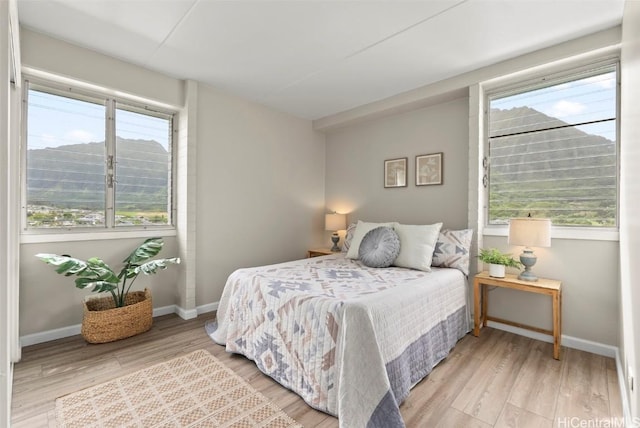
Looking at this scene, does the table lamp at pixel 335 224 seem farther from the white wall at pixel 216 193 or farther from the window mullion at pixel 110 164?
the window mullion at pixel 110 164

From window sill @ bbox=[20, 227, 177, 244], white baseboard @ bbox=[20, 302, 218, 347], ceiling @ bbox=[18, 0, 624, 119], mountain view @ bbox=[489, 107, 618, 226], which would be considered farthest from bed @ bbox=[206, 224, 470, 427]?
ceiling @ bbox=[18, 0, 624, 119]

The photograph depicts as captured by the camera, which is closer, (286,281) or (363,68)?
(286,281)

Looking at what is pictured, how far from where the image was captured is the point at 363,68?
2945 mm

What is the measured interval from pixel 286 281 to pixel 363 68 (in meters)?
2.17

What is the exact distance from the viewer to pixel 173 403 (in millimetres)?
1792

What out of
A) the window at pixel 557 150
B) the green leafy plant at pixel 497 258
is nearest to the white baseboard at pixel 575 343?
the green leafy plant at pixel 497 258

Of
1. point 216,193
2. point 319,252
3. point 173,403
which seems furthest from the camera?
point 319,252

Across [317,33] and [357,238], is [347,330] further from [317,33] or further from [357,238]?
[317,33]

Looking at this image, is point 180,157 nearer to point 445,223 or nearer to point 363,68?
point 363,68

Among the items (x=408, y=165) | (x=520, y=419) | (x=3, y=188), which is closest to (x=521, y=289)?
(x=520, y=419)

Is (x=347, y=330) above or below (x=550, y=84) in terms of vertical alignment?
below

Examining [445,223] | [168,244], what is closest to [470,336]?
[445,223]

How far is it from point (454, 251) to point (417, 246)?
36cm

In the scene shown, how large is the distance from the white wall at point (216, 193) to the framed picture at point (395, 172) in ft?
3.86
